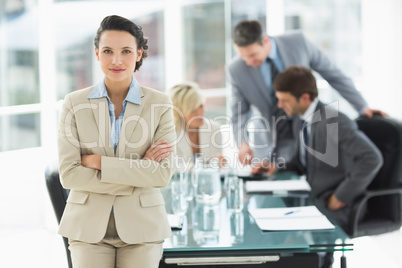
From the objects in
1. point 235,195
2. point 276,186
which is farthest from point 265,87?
point 235,195

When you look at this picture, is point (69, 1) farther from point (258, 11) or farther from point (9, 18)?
point (258, 11)

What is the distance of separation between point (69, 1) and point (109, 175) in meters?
3.44

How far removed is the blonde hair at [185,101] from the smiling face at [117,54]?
165 centimetres

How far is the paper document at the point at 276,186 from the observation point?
2.76m

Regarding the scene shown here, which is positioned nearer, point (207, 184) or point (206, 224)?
point (206, 224)

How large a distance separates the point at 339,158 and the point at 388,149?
10.8 inches

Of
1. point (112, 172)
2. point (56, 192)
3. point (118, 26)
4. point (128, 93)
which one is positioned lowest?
point (56, 192)

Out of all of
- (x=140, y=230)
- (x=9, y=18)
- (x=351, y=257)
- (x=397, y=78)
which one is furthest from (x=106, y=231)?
(x=397, y=78)

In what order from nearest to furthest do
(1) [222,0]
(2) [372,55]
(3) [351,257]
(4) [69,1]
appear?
(3) [351,257], (4) [69,1], (2) [372,55], (1) [222,0]

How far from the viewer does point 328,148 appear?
3.05m

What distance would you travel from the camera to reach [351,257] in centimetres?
380

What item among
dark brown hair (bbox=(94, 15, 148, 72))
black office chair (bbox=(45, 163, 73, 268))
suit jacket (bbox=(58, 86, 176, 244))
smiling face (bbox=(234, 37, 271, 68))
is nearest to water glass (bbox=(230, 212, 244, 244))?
suit jacket (bbox=(58, 86, 176, 244))

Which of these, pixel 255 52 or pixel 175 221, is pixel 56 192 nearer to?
pixel 175 221

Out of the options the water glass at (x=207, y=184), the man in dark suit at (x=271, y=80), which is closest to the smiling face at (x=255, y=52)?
the man in dark suit at (x=271, y=80)
